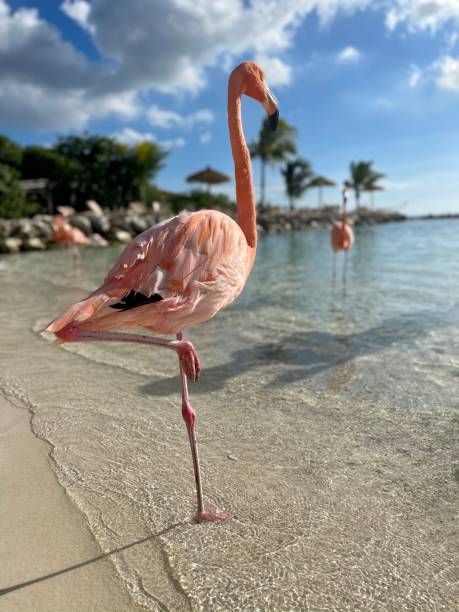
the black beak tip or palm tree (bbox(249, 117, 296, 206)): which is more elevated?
palm tree (bbox(249, 117, 296, 206))

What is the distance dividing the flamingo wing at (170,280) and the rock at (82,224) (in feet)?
85.5

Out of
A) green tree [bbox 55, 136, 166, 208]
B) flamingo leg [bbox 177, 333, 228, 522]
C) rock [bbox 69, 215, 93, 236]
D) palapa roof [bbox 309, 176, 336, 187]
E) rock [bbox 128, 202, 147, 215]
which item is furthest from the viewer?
palapa roof [bbox 309, 176, 336, 187]

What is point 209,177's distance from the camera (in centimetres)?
4112

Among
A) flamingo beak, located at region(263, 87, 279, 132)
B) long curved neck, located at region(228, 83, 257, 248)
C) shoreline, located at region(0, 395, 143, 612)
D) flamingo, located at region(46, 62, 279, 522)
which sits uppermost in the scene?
flamingo beak, located at region(263, 87, 279, 132)

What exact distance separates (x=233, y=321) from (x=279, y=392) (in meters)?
3.30

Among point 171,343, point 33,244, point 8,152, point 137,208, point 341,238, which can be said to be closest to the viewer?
point 171,343

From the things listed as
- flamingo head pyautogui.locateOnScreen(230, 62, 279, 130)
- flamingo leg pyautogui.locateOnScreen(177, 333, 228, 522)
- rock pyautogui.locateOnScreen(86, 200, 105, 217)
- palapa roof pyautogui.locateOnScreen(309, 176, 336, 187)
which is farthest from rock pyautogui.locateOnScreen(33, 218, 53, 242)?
palapa roof pyautogui.locateOnScreen(309, 176, 336, 187)

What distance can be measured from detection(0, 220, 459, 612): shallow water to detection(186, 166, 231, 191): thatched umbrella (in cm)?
3556

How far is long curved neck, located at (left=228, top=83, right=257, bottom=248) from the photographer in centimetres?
302

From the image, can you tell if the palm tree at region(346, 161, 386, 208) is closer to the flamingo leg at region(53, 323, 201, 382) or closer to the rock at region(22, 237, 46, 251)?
the rock at region(22, 237, 46, 251)

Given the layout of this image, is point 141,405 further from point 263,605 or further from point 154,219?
point 154,219

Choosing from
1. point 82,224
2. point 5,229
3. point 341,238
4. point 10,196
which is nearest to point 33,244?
point 5,229

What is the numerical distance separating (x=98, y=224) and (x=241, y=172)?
26.6 m

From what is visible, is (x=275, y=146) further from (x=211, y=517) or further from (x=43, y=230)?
(x=211, y=517)
